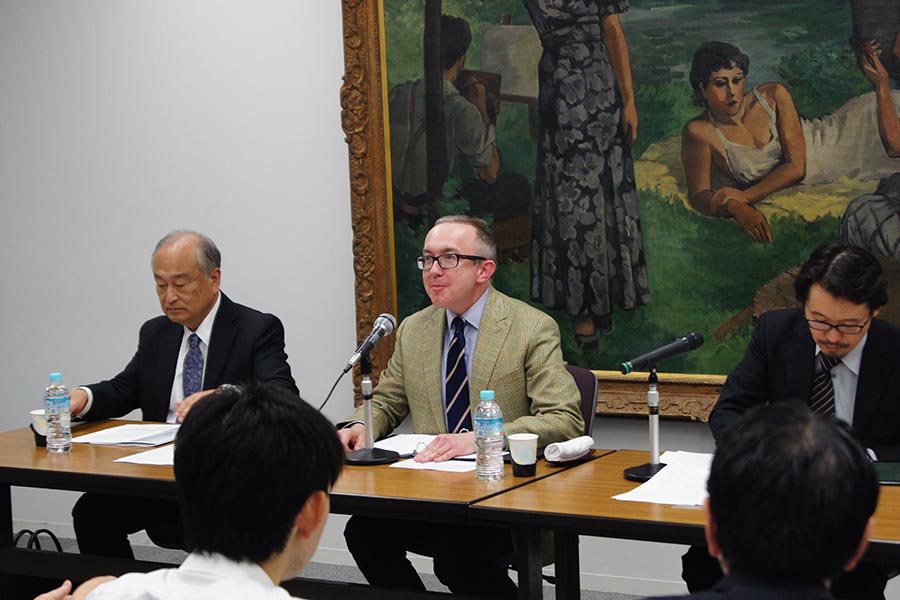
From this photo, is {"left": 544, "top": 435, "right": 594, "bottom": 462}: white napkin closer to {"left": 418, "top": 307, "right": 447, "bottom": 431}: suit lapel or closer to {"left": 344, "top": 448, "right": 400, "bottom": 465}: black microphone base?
{"left": 344, "top": 448, "right": 400, "bottom": 465}: black microphone base

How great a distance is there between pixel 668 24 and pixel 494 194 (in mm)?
923

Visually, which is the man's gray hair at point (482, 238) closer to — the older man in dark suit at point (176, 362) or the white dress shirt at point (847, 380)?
the older man in dark suit at point (176, 362)

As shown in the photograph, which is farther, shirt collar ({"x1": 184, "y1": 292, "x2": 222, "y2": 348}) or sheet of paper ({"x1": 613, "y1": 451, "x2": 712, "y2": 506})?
shirt collar ({"x1": 184, "y1": 292, "x2": 222, "y2": 348})

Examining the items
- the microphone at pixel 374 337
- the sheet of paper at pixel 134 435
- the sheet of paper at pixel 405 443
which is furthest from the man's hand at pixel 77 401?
the microphone at pixel 374 337

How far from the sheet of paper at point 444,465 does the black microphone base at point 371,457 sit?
0.04 metres

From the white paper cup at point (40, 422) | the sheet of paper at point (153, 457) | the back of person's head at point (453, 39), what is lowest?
the sheet of paper at point (153, 457)

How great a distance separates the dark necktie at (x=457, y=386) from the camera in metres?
3.64

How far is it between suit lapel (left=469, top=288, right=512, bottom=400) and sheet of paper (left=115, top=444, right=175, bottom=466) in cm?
95

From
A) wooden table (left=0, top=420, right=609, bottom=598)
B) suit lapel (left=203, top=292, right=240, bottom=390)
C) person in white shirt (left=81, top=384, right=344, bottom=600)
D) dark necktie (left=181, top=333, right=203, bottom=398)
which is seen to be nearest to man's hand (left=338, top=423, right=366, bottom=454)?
wooden table (left=0, top=420, right=609, bottom=598)

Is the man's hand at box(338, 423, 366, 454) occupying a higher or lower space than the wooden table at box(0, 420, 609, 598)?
higher

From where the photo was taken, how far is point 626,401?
171 inches

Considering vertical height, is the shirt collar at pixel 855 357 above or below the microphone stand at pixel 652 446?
above

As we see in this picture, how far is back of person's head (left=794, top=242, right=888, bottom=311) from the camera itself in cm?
304

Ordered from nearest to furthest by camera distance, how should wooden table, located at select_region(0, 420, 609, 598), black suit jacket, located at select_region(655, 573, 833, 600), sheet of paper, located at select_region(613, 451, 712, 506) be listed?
black suit jacket, located at select_region(655, 573, 833, 600) < sheet of paper, located at select_region(613, 451, 712, 506) < wooden table, located at select_region(0, 420, 609, 598)
